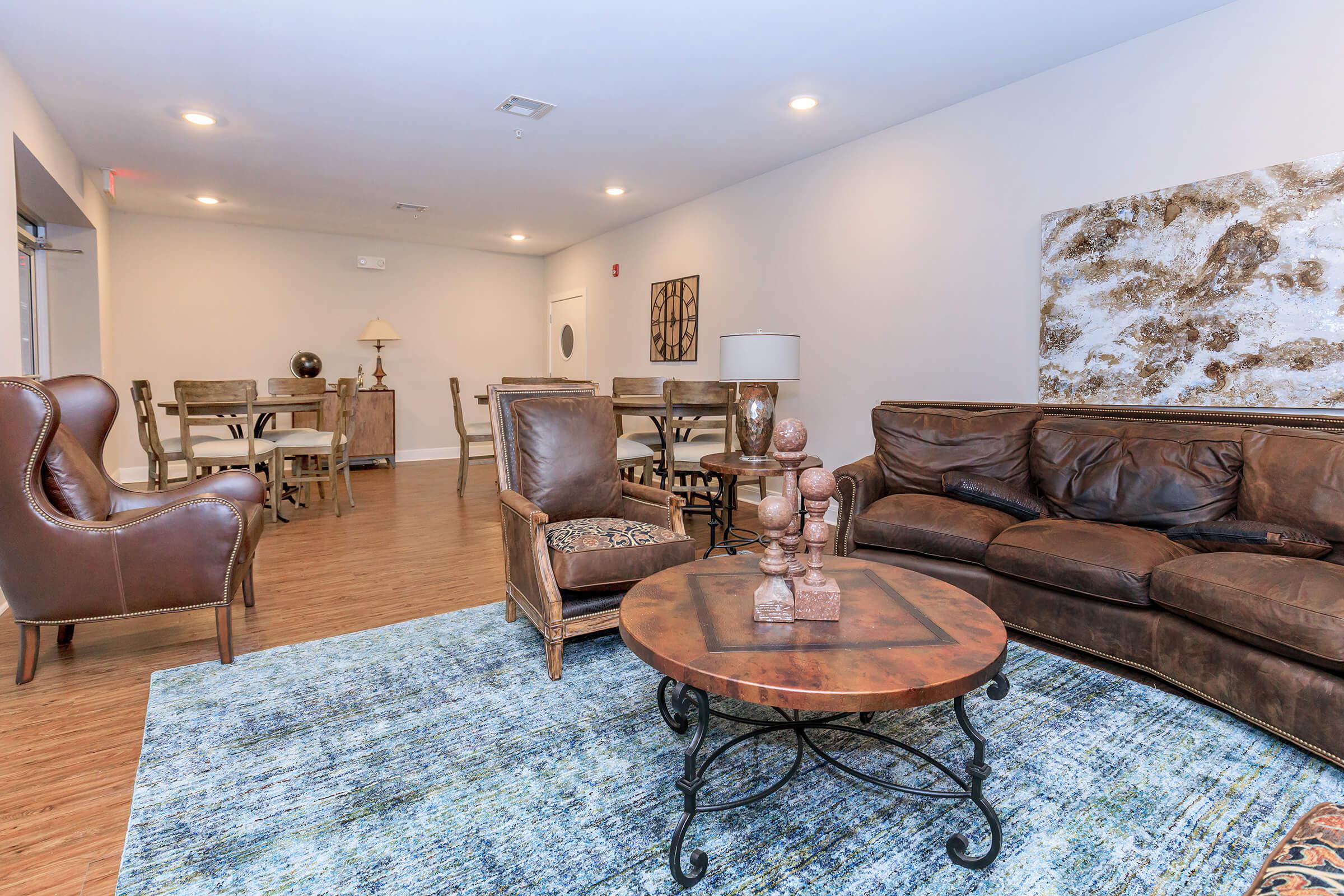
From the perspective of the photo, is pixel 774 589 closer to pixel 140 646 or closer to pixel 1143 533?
pixel 1143 533

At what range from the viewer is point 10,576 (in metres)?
2.21

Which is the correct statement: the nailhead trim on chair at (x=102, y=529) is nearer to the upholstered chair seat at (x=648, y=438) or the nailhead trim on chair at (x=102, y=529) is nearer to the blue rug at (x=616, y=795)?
the blue rug at (x=616, y=795)

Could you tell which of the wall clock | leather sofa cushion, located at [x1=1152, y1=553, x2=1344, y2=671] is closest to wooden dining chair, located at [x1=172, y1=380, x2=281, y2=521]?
the wall clock

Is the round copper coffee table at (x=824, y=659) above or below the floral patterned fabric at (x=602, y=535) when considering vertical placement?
below

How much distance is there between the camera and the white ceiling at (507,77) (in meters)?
2.91

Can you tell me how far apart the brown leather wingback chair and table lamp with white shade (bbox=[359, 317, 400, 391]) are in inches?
207

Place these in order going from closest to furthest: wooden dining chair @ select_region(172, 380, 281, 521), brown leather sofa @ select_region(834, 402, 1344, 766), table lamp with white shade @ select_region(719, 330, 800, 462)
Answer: brown leather sofa @ select_region(834, 402, 1344, 766), table lamp with white shade @ select_region(719, 330, 800, 462), wooden dining chair @ select_region(172, 380, 281, 521)

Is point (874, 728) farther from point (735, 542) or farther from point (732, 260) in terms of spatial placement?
point (732, 260)

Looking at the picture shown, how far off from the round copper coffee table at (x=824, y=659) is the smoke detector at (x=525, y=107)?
3127 millimetres

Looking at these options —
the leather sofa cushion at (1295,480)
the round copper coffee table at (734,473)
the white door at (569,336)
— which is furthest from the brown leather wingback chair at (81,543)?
the white door at (569,336)

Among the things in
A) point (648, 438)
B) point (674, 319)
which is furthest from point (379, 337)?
point (648, 438)

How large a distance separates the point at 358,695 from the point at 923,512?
228 cm

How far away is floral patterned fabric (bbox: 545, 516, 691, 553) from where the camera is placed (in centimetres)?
240

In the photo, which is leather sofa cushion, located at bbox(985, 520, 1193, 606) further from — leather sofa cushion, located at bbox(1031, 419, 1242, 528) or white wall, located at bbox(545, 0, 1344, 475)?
white wall, located at bbox(545, 0, 1344, 475)
